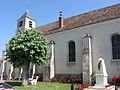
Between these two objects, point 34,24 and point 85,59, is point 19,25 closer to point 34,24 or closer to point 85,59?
point 34,24

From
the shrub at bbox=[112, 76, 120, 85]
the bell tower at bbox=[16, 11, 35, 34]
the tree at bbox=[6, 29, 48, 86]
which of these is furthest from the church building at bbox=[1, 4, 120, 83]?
the bell tower at bbox=[16, 11, 35, 34]

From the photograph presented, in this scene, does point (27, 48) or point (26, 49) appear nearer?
point (26, 49)

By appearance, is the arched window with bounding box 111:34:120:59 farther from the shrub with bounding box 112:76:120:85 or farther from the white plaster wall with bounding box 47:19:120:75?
the shrub with bounding box 112:76:120:85

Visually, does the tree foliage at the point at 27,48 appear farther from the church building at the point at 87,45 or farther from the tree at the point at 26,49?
the church building at the point at 87,45

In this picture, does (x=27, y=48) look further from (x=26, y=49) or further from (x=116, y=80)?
(x=116, y=80)

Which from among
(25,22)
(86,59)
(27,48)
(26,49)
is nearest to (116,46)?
(86,59)

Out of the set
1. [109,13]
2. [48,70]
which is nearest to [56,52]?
[48,70]

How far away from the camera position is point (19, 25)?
103ft

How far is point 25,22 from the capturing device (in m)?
29.7

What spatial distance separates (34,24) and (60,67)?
50.9 ft

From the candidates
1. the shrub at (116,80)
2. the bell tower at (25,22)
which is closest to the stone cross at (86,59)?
the shrub at (116,80)

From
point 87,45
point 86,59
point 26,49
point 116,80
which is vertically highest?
point 87,45

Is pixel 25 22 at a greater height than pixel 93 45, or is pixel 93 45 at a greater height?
pixel 25 22

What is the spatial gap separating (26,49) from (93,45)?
9.21 m
